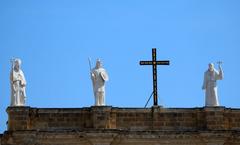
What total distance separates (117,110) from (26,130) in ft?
10.8

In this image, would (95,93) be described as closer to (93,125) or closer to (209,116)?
(93,125)

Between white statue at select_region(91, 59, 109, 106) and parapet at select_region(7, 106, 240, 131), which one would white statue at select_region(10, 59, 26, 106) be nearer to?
parapet at select_region(7, 106, 240, 131)

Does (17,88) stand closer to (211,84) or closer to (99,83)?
(99,83)

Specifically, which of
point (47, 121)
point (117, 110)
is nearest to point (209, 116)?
point (117, 110)

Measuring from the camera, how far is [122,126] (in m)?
33.2

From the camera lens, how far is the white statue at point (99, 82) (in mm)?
33156

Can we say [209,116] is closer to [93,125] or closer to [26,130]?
[93,125]

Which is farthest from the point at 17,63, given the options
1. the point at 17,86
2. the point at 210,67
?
the point at 210,67

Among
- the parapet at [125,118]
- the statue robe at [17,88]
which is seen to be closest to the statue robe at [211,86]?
the parapet at [125,118]

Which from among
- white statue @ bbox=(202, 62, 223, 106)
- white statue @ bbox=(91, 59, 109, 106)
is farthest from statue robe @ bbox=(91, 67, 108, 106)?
white statue @ bbox=(202, 62, 223, 106)

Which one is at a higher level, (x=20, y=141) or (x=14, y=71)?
(x=14, y=71)

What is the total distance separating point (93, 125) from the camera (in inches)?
1296

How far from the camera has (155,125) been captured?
109ft

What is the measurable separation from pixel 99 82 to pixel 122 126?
175 centimetres
